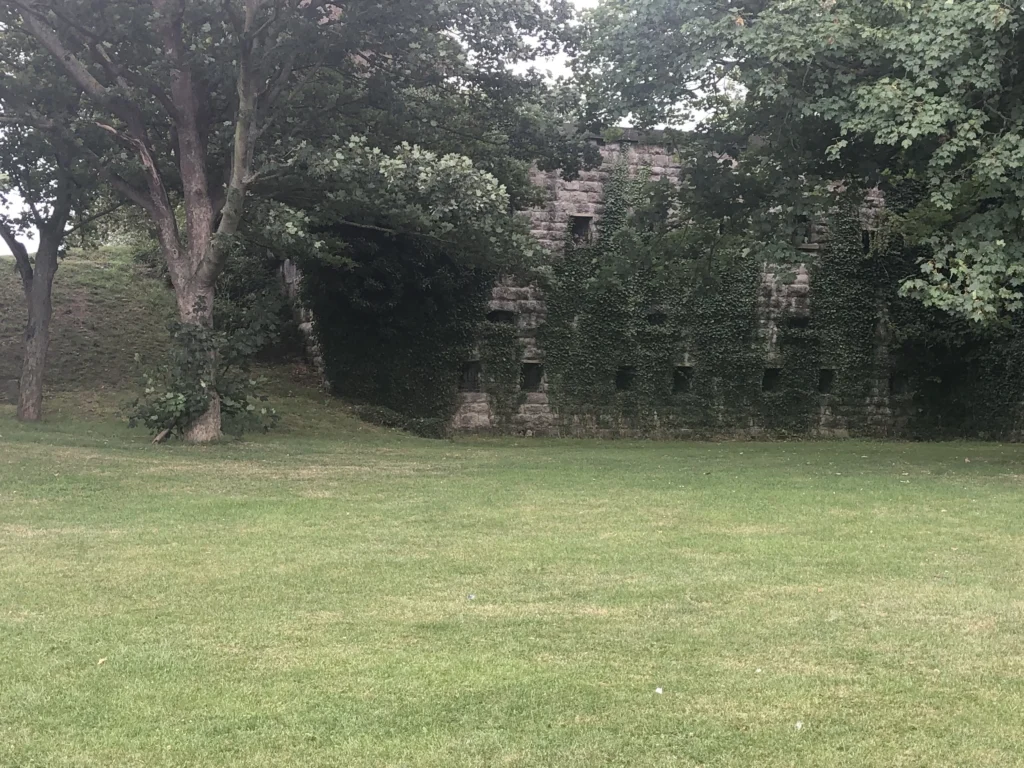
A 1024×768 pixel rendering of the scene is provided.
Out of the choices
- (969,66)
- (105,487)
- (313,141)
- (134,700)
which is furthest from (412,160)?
(134,700)

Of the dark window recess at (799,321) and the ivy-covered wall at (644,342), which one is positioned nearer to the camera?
the ivy-covered wall at (644,342)

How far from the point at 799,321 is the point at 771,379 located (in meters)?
1.55

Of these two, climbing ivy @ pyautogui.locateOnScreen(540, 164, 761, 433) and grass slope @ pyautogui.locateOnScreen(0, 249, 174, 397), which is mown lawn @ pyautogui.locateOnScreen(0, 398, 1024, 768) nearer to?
grass slope @ pyautogui.locateOnScreen(0, 249, 174, 397)

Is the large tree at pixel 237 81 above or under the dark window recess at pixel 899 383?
above

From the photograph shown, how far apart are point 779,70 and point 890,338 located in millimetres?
12694

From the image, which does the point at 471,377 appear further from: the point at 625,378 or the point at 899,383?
the point at 899,383

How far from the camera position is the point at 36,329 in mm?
16344

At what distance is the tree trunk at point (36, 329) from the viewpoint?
16.3 meters

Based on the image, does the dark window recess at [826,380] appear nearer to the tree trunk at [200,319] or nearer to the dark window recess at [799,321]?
the dark window recess at [799,321]

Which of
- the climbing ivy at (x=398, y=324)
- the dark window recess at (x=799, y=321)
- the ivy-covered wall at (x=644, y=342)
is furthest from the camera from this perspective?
the dark window recess at (x=799, y=321)

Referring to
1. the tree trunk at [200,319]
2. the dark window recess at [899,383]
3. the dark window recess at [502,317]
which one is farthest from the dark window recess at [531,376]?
the dark window recess at [899,383]

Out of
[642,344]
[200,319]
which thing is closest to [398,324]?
[642,344]

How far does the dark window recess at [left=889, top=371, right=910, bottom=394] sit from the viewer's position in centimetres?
2358

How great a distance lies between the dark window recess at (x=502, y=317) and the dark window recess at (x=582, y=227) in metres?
2.25
